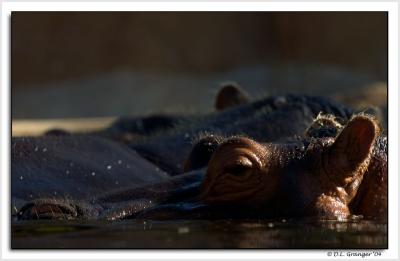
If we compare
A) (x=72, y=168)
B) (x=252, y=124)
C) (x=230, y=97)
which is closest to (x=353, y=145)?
(x=72, y=168)

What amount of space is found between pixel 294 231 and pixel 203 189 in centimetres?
51

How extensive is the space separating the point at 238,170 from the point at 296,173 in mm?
224

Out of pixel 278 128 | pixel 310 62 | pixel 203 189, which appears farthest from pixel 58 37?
pixel 203 189

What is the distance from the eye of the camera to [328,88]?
60.9ft

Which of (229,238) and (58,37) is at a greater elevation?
(58,37)

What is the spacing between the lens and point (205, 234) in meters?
3.85

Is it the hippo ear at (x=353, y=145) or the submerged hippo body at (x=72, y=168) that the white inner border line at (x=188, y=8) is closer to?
the hippo ear at (x=353, y=145)

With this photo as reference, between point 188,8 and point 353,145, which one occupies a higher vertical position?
point 188,8

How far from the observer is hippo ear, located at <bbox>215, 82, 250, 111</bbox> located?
319 inches

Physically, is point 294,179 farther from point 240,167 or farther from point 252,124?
point 252,124

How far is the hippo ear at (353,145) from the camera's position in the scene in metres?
4.04

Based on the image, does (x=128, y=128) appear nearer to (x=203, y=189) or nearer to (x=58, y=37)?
(x=203, y=189)

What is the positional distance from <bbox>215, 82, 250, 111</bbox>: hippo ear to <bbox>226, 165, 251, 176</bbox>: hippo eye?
389cm
